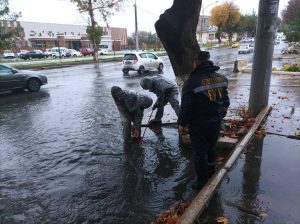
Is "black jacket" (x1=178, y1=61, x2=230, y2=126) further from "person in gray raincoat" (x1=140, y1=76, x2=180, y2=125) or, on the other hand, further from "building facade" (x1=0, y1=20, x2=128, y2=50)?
"building facade" (x1=0, y1=20, x2=128, y2=50)

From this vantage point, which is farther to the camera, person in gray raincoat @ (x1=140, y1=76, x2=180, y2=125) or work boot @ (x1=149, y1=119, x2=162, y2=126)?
work boot @ (x1=149, y1=119, x2=162, y2=126)

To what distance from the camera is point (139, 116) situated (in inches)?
226

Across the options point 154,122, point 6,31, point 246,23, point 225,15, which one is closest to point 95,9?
point 6,31

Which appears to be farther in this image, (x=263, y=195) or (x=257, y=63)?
(x=257, y=63)

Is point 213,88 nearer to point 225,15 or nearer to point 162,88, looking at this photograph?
point 162,88

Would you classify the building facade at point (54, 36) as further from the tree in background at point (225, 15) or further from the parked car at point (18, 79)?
the parked car at point (18, 79)

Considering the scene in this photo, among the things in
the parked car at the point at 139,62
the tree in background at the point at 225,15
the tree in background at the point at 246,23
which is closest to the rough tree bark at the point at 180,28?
the parked car at the point at 139,62

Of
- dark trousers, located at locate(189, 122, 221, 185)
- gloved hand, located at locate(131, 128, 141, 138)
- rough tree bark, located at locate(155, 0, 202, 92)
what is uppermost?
rough tree bark, located at locate(155, 0, 202, 92)

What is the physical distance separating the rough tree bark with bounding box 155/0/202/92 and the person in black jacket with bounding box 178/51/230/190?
1.56 m

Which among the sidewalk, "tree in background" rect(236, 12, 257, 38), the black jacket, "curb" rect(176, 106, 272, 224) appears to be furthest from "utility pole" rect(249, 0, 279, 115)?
"tree in background" rect(236, 12, 257, 38)

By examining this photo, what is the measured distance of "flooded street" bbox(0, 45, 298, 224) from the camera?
376 centimetres

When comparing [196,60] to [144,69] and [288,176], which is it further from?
[144,69]

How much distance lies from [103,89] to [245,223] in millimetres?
11069

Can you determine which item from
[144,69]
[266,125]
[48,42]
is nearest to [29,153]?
[266,125]
